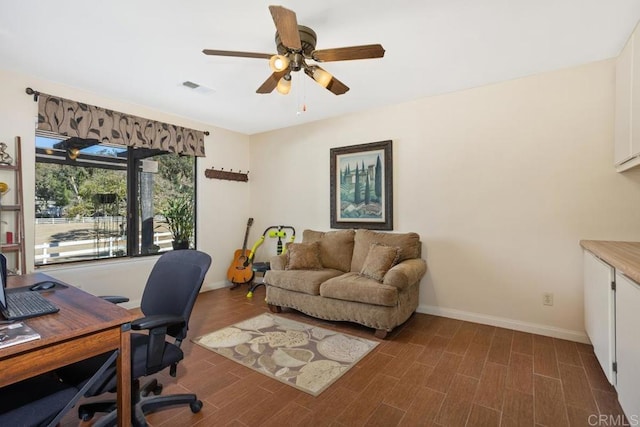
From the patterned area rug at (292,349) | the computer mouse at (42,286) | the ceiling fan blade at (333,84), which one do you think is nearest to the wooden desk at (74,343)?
the computer mouse at (42,286)

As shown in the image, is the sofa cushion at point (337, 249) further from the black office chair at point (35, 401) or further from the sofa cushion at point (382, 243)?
the black office chair at point (35, 401)

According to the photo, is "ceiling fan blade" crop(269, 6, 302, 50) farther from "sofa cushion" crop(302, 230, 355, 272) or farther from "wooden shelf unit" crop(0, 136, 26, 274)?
"wooden shelf unit" crop(0, 136, 26, 274)

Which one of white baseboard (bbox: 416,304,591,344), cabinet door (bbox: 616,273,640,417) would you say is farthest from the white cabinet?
white baseboard (bbox: 416,304,591,344)

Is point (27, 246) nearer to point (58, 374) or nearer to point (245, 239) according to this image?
point (58, 374)

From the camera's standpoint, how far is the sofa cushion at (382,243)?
3.42 meters

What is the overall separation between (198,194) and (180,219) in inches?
17.8

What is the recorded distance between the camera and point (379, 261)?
10.4 feet

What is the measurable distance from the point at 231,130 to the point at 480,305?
4.32m

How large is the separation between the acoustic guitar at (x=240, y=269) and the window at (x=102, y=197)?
75 centimetres

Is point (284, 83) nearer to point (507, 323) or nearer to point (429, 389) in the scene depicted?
point (429, 389)

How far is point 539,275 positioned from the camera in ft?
9.65

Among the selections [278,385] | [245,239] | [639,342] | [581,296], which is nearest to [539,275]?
[581,296]

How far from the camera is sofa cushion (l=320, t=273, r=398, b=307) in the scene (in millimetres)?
2797

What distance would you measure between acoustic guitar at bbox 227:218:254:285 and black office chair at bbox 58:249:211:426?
2.65 m
